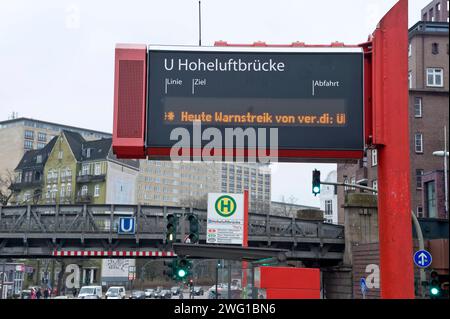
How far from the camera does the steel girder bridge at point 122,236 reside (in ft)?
152

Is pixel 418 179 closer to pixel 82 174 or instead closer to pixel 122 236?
pixel 122 236

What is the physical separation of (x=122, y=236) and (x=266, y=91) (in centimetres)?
3539

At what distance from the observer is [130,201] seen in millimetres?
128250

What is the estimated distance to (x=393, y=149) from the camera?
11664 mm

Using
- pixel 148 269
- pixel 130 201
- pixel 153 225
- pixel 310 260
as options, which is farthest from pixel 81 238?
pixel 130 201

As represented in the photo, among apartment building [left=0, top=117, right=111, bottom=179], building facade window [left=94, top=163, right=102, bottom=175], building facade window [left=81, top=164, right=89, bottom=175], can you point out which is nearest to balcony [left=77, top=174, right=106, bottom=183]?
building facade window [left=94, top=163, right=102, bottom=175]

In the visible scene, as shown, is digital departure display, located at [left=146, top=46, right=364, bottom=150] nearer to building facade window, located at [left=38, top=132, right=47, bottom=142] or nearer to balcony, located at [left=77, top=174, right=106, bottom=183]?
balcony, located at [left=77, top=174, right=106, bottom=183]

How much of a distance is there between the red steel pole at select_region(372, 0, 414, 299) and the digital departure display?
41 cm

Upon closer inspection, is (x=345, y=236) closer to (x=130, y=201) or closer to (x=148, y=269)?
(x=148, y=269)

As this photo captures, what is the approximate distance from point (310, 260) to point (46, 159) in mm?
90397

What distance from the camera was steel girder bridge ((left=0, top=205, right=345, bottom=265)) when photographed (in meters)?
46.2

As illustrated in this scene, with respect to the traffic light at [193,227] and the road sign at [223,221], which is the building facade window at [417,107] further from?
the traffic light at [193,227]

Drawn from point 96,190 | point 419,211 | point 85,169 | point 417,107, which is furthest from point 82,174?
point 419,211

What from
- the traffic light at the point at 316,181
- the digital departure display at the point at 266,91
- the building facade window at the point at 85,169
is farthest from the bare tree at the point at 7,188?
the digital departure display at the point at 266,91
